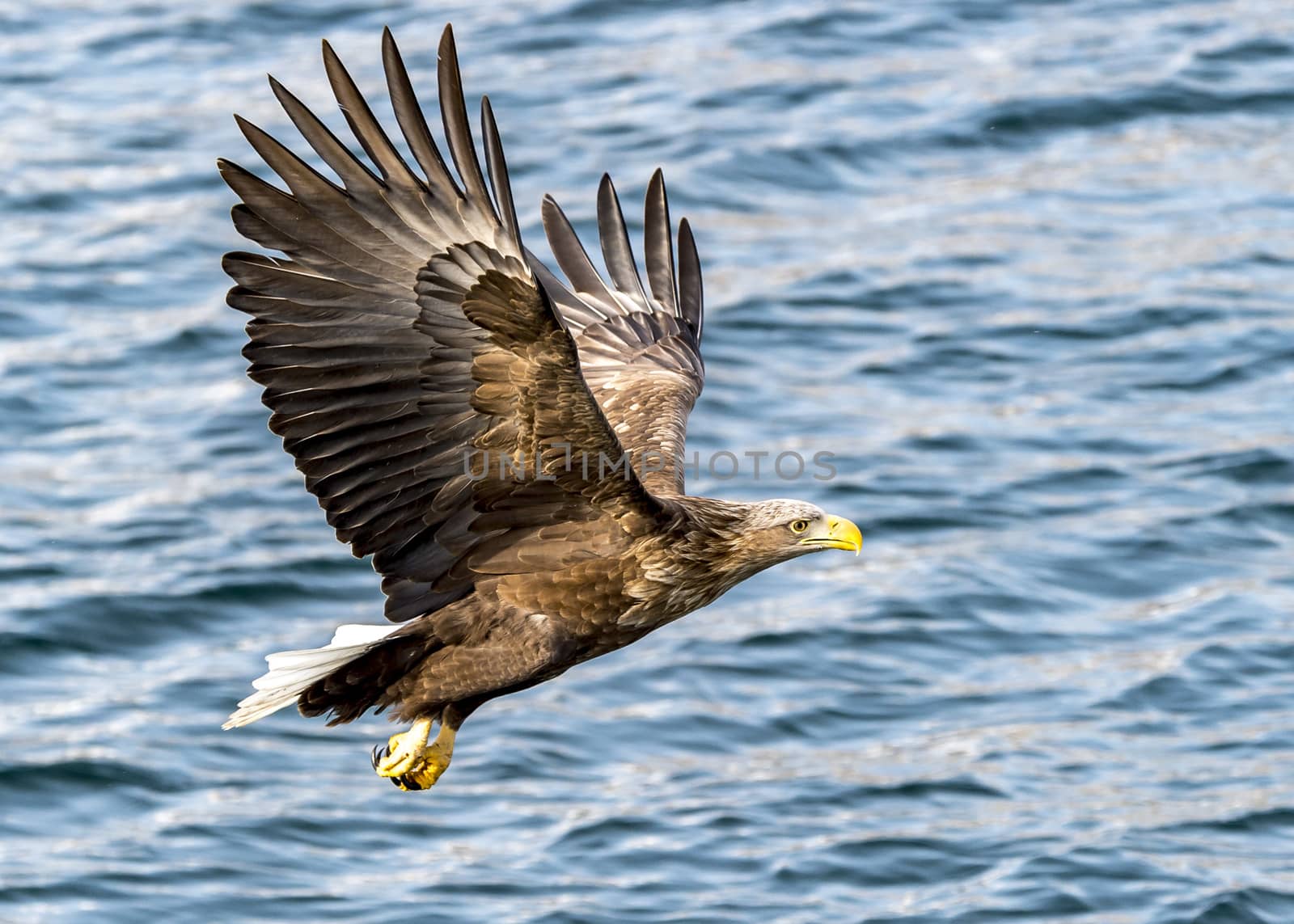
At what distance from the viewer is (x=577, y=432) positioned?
242 inches

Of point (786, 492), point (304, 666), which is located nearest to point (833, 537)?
point (304, 666)

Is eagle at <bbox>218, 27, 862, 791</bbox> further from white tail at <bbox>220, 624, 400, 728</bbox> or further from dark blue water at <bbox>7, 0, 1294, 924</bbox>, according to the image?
dark blue water at <bbox>7, 0, 1294, 924</bbox>

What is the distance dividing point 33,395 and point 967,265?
245 inches

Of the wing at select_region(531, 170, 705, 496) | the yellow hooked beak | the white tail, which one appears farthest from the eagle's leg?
the wing at select_region(531, 170, 705, 496)

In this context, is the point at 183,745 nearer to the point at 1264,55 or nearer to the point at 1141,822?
the point at 1141,822

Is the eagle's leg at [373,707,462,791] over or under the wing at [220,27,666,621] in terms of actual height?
under

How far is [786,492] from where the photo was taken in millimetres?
12352

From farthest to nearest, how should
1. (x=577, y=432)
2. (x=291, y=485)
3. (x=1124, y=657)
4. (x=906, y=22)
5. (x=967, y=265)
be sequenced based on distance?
(x=906, y=22) < (x=967, y=265) < (x=291, y=485) < (x=1124, y=657) < (x=577, y=432)

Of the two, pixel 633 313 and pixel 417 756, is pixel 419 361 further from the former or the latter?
pixel 633 313

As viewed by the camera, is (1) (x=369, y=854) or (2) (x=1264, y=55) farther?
(2) (x=1264, y=55)


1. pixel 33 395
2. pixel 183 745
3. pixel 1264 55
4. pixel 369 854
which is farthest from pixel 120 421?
pixel 1264 55

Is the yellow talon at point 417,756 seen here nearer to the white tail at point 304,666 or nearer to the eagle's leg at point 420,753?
the eagle's leg at point 420,753

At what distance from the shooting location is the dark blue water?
414 inches

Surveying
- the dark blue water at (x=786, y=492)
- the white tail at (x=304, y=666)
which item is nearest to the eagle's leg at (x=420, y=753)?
the white tail at (x=304, y=666)
